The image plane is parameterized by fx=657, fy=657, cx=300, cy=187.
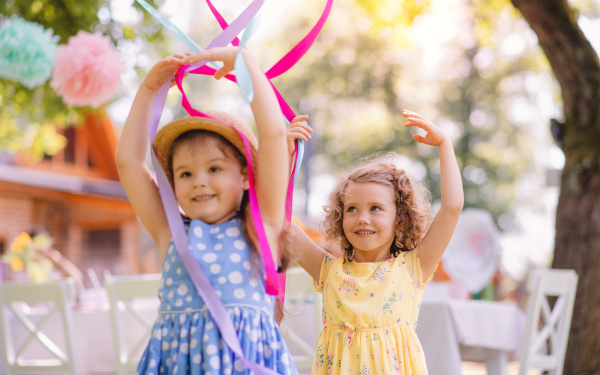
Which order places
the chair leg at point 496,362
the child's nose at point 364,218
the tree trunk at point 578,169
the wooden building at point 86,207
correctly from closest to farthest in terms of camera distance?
1. the child's nose at point 364,218
2. the chair leg at point 496,362
3. the tree trunk at point 578,169
4. the wooden building at point 86,207

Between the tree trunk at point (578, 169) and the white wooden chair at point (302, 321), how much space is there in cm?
227

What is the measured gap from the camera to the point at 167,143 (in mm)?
1754

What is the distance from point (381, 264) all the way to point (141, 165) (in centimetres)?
82

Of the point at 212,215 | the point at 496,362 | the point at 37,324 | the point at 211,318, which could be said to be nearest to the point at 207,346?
the point at 211,318

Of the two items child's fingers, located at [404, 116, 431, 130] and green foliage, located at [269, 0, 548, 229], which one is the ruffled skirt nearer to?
child's fingers, located at [404, 116, 431, 130]

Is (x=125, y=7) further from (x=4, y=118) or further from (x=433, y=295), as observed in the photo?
(x=433, y=295)

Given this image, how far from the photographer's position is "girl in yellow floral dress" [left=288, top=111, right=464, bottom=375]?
6.57 ft

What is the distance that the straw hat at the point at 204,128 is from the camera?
5.50 feet

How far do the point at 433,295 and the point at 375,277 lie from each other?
1.89 m

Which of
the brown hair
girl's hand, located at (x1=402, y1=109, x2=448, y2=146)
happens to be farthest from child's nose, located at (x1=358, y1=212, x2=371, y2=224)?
the brown hair

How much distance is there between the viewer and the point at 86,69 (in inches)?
130

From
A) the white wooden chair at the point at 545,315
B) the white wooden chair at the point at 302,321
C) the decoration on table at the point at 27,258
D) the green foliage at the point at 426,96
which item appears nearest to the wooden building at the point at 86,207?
→ the decoration on table at the point at 27,258

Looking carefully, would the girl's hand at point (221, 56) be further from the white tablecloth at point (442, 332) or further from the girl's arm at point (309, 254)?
the white tablecloth at point (442, 332)

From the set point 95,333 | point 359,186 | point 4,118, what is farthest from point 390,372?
point 4,118
